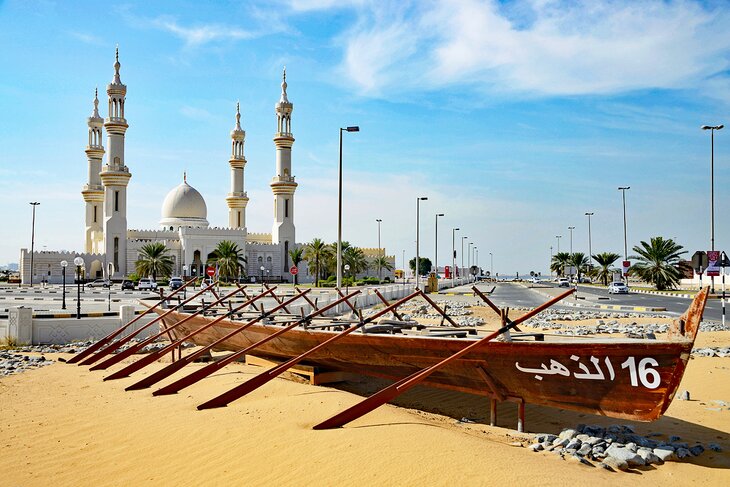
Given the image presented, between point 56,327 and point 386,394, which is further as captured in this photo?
point 56,327

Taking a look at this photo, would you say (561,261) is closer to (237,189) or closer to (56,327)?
(237,189)

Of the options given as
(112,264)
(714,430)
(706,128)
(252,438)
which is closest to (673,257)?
(706,128)

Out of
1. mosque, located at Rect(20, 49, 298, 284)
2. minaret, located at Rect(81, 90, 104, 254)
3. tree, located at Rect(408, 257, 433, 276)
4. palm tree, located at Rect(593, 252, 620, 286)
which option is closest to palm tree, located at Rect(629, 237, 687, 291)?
palm tree, located at Rect(593, 252, 620, 286)

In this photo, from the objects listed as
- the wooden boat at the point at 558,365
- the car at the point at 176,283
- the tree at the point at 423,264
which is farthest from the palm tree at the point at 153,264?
the tree at the point at 423,264

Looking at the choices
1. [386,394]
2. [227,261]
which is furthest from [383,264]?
[386,394]

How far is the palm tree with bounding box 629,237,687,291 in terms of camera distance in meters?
50.9

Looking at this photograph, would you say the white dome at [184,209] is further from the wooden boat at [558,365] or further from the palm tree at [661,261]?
the wooden boat at [558,365]

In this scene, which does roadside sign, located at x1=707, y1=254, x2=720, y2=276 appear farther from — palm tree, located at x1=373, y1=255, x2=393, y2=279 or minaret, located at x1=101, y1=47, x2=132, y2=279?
palm tree, located at x1=373, y1=255, x2=393, y2=279

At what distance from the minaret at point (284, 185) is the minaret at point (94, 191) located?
21.4 metres

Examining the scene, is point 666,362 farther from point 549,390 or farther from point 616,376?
point 549,390

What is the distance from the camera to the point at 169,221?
82562 mm

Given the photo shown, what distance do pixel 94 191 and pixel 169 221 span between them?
31.9 feet

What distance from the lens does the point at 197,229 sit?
75.5 m

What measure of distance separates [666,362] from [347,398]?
15.9 feet
